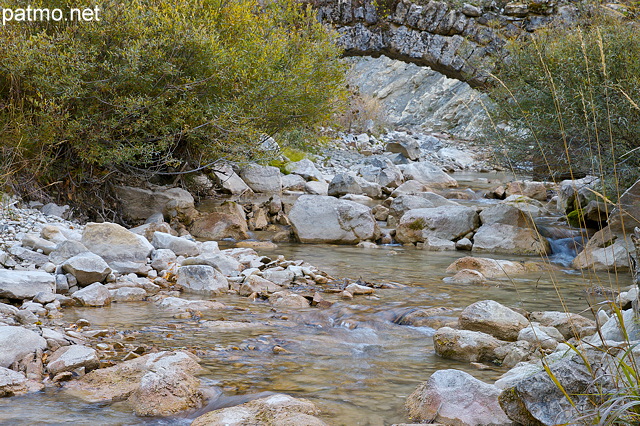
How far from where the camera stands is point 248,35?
1050 centimetres

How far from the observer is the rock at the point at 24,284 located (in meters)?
5.10

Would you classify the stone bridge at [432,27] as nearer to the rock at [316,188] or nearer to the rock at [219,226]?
the rock at [316,188]

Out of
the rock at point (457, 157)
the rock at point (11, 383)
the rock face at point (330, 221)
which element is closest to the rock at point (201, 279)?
the rock at point (11, 383)

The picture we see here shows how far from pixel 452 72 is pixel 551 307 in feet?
49.3

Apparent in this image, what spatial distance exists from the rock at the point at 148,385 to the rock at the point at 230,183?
9.37 meters

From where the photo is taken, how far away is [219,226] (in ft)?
33.4

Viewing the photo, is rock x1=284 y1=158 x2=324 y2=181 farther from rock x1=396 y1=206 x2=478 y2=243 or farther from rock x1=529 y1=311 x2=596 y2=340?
rock x1=529 y1=311 x2=596 y2=340

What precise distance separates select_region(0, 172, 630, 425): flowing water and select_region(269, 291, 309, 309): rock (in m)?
0.12

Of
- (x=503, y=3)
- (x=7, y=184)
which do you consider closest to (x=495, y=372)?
(x=7, y=184)

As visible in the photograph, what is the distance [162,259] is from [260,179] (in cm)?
744

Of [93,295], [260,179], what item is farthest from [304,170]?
[93,295]

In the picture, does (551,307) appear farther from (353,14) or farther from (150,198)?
(353,14)

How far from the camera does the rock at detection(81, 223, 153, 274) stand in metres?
6.66

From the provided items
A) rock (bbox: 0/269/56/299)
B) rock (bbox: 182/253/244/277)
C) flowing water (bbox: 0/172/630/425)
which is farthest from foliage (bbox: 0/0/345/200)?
flowing water (bbox: 0/172/630/425)
